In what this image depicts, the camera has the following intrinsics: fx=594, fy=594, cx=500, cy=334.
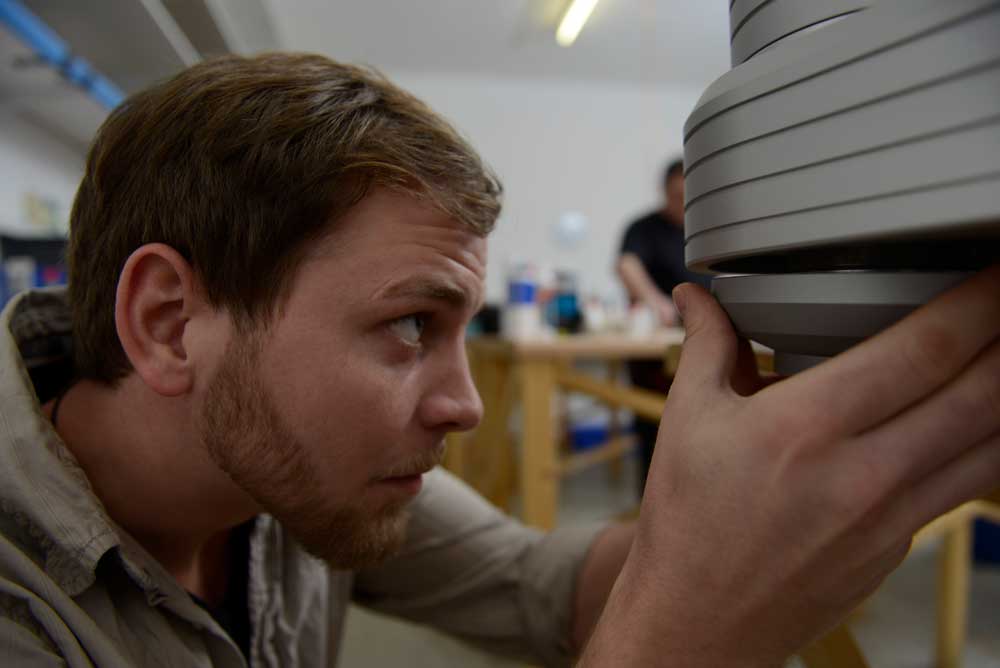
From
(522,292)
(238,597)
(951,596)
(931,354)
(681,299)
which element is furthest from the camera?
(522,292)

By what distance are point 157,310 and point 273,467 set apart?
0.17 m

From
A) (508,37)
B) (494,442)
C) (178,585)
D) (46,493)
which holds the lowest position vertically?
(494,442)

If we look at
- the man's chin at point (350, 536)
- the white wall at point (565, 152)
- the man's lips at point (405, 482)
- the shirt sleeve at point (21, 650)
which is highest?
the white wall at point (565, 152)

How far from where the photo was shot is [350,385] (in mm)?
489

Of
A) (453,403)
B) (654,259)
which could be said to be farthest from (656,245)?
(453,403)

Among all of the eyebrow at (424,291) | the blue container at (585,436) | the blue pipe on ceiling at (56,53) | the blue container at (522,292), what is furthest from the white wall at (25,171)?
the blue container at (585,436)

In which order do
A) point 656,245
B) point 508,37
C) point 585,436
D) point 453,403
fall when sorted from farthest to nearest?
point 585,436, point 508,37, point 656,245, point 453,403

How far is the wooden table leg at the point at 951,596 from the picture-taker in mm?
1251

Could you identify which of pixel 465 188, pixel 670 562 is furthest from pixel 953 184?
pixel 465 188

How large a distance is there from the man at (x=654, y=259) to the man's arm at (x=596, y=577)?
119cm

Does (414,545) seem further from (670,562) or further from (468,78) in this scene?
(468,78)

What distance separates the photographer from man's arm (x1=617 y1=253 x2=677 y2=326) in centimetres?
183

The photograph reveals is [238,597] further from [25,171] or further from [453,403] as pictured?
[25,171]

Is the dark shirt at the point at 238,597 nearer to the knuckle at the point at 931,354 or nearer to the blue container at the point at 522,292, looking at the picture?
the knuckle at the point at 931,354
